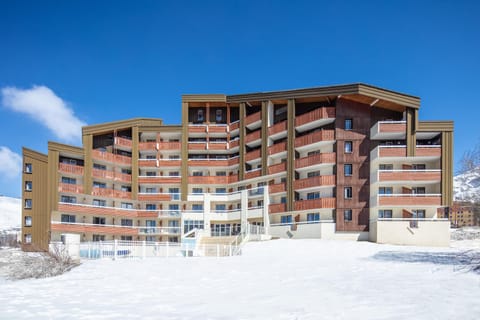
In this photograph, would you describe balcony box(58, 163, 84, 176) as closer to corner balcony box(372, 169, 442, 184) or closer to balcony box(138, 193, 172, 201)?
balcony box(138, 193, 172, 201)

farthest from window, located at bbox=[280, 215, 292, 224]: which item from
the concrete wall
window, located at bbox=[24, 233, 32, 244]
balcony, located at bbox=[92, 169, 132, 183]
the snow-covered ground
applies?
window, located at bbox=[24, 233, 32, 244]

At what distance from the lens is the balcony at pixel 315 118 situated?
39.6 m

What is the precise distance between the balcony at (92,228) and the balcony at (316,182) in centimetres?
2175

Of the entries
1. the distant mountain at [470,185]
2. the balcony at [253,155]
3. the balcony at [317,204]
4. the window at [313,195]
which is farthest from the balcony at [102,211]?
the distant mountain at [470,185]

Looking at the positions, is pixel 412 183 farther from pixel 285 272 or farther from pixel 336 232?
pixel 285 272

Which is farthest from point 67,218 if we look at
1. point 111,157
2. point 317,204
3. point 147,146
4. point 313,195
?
point 317,204

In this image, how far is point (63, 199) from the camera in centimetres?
4381

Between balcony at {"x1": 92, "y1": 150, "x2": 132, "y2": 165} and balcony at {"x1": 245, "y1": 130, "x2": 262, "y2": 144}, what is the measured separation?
1615cm

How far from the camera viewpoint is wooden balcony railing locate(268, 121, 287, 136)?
4269cm

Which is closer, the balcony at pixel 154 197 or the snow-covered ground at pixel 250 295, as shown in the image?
the snow-covered ground at pixel 250 295

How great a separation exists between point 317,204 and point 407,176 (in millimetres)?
9252

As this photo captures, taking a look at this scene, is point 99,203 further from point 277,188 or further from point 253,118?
point 277,188

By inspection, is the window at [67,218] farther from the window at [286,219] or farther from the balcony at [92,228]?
the window at [286,219]

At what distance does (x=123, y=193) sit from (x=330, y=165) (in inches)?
1032
